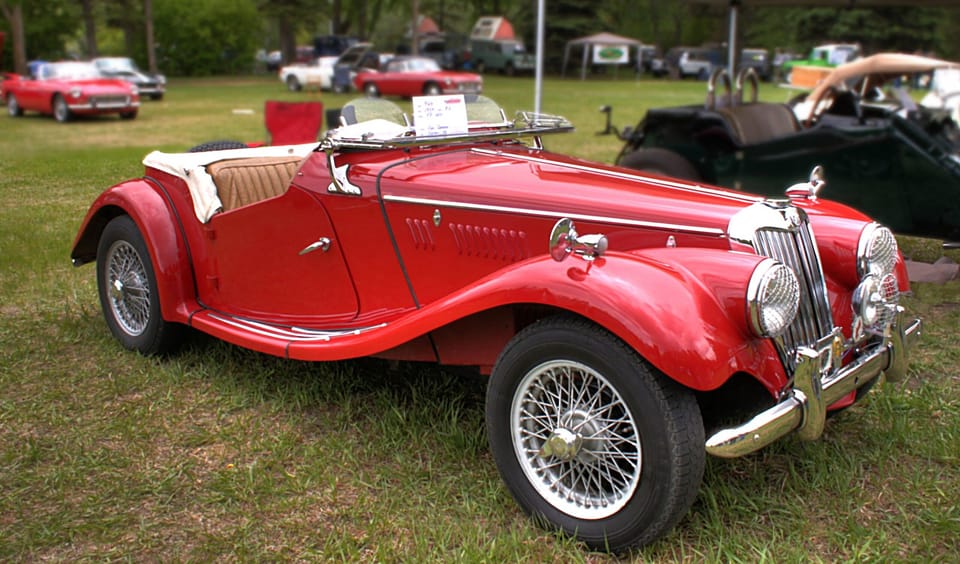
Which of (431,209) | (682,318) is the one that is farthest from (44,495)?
(682,318)

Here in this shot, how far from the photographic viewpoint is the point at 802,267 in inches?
114

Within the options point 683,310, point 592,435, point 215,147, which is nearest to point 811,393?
point 683,310

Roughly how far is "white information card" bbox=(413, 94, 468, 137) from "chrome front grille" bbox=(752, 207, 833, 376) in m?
1.56

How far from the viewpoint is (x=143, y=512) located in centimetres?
295

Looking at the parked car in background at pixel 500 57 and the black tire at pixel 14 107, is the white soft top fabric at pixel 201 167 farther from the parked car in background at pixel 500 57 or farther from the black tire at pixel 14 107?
the parked car in background at pixel 500 57

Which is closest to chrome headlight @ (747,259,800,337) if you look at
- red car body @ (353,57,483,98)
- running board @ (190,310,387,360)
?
running board @ (190,310,387,360)

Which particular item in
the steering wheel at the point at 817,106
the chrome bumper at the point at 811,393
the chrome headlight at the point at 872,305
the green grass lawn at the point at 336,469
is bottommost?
the green grass lawn at the point at 336,469

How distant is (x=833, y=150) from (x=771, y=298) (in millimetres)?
4981

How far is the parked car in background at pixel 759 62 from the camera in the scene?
127 feet

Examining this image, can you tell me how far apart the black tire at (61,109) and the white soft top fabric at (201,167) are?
41.9 ft

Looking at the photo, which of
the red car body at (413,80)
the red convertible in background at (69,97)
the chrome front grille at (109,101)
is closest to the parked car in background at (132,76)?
the red car body at (413,80)

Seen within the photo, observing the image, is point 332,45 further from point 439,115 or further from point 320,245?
point 320,245

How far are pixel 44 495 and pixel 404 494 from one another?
4.42 feet

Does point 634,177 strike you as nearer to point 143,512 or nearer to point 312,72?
point 143,512
